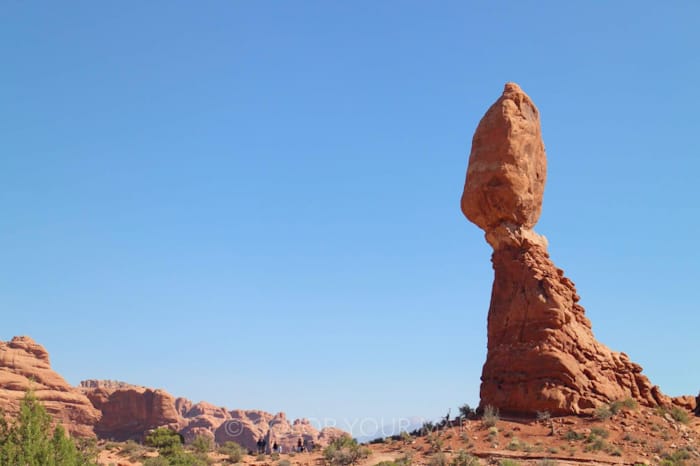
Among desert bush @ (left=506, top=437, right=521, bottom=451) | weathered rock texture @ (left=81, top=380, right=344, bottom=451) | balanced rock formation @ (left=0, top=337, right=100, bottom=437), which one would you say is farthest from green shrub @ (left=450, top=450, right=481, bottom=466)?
balanced rock formation @ (left=0, top=337, right=100, bottom=437)

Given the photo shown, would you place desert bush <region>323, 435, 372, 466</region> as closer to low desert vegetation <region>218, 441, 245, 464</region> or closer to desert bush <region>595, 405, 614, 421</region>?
low desert vegetation <region>218, 441, 245, 464</region>

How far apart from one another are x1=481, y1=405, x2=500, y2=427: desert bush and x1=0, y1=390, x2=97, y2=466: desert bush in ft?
53.5

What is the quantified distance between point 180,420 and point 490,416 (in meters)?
51.0

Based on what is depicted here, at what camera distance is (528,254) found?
32312mm

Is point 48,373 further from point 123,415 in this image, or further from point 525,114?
point 525,114

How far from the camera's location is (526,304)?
3128cm

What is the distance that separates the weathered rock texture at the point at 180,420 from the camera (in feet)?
203

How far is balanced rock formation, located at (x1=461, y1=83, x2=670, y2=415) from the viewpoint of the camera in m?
29.8

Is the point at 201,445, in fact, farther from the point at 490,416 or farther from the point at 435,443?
the point at 490,416

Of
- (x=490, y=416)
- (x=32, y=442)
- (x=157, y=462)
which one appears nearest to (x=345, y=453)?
(x=490, y=416)

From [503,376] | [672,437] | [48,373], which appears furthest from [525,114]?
[48,373]

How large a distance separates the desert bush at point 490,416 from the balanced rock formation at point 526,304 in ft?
1.43

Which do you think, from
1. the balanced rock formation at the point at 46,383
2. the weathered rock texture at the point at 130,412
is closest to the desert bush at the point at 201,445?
the balanced rock formation at the point at 46,383

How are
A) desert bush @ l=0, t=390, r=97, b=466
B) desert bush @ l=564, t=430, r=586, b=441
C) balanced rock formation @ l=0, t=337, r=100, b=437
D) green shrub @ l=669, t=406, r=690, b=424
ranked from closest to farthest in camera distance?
desert bush @ l=0, t=390, r=97, b=466 → desert bush @ l=564, t=430, r=586, b=441 → green shrub @ l=669, t=406, r=690, b=424 → balanced rock formation @ l=0, t=337, r=100, b=437
